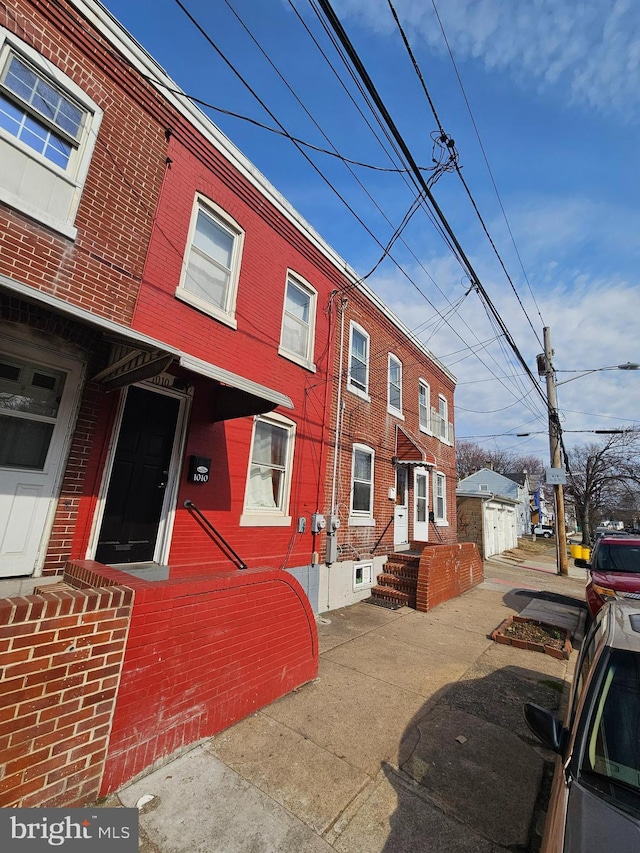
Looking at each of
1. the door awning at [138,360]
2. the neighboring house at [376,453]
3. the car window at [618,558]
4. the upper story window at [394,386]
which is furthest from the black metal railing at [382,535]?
the door awning at [138,360]

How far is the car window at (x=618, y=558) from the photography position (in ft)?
25.7

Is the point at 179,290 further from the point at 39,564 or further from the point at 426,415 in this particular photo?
the point at 426,415

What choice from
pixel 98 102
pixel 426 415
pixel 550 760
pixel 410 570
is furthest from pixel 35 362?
pixel 426 415

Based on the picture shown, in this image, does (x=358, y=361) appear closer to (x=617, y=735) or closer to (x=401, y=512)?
(x=401, y=512)

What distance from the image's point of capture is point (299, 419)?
7676 mm

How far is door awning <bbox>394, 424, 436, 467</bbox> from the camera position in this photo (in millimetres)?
10679

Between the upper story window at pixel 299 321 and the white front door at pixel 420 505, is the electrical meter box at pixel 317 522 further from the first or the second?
the white front door at pixel 420 505

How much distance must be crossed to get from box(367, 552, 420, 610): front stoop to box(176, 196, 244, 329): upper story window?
6712mm

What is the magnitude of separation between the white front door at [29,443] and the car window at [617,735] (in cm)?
481

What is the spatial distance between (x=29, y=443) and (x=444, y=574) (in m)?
8.56

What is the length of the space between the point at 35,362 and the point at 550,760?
6.37 m

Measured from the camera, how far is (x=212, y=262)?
20.7 feet

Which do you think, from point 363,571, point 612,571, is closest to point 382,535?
point 363,571

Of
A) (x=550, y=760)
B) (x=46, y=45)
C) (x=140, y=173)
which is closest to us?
(x=550, y=760)
